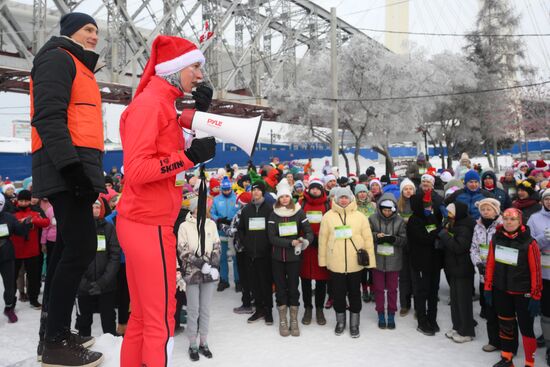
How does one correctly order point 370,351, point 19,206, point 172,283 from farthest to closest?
point 19,206
point 370,351
point 172,283

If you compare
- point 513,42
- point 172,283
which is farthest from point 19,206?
point 513,42

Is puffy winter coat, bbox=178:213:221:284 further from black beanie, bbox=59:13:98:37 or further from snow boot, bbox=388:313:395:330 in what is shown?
black beanie, bbox=59:13:98:37

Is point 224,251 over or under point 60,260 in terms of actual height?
under

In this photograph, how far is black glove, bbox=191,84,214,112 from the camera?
6.97 ft

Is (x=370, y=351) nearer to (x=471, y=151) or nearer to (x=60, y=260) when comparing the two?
(x=60, y=260)

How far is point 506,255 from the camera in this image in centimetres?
388

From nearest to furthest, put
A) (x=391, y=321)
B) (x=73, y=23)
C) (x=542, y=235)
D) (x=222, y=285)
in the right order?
(x=73, y=23) → (x=542, y=235) → (x=391, y=321) → (x=222, y=285)

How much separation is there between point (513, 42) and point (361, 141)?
14.8m

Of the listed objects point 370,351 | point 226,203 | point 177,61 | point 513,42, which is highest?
point 513,42

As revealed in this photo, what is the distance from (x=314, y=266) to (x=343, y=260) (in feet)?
1.82

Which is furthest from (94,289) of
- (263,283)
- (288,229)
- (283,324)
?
(288,229)

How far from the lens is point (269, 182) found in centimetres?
922

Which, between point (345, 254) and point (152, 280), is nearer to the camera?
point (152, 280)

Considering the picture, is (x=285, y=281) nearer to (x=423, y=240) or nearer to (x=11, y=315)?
(x=423, y=240)
